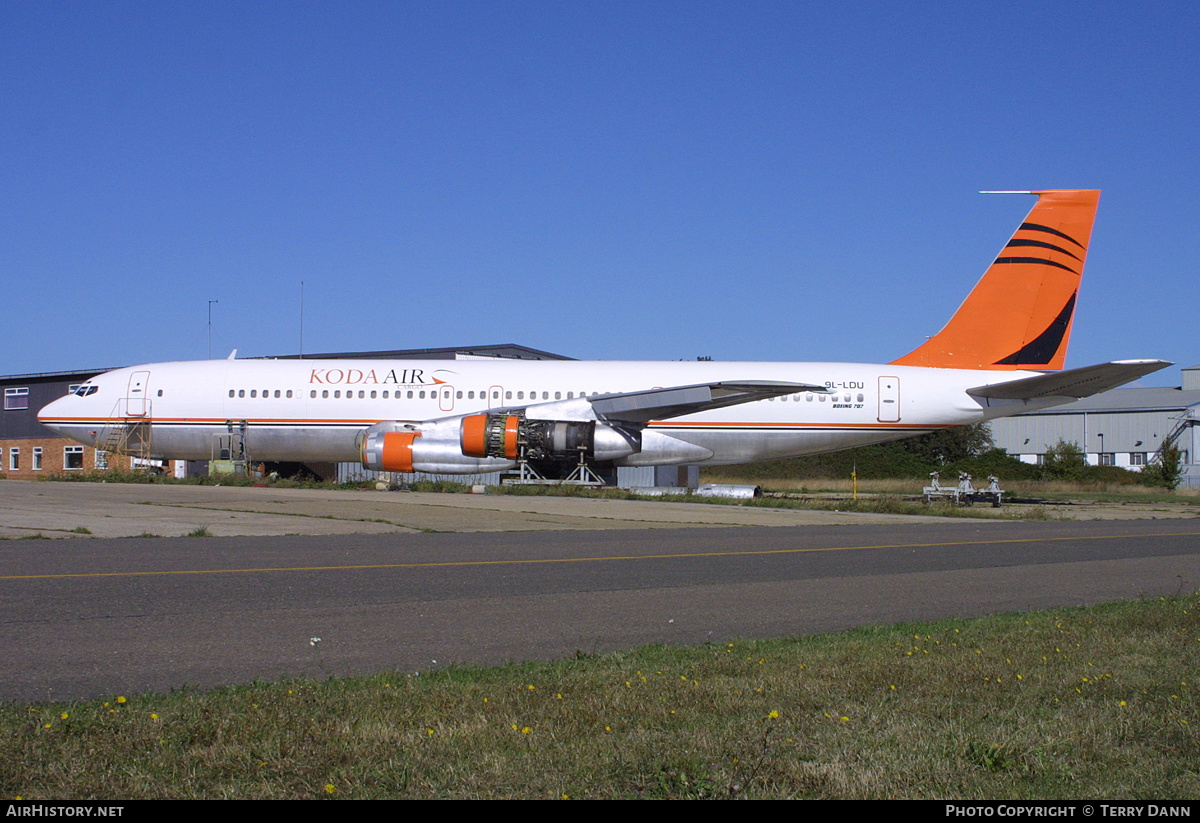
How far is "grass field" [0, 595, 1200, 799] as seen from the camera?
14.1 feet

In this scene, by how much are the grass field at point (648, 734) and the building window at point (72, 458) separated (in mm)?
48676

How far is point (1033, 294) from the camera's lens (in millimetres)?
28844

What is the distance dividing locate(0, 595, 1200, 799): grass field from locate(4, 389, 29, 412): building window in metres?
52.8

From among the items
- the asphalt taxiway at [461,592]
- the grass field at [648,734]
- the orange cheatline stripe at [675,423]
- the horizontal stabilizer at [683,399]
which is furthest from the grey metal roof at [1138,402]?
the grass field at [648,734]

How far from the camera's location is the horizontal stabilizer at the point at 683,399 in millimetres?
25906

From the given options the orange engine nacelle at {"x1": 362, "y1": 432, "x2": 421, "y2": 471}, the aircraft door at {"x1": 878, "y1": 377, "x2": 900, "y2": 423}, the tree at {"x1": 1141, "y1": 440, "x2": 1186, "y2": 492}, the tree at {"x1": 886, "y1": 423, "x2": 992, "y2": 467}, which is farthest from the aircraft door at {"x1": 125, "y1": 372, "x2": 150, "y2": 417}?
the tree at {"x1": 886, "y1": 423, "x2": 992, "y2": 467}

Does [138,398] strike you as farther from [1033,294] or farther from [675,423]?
[1033,294]

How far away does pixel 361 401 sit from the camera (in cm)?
2859

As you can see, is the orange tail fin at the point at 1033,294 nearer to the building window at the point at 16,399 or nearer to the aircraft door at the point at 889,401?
the aircraft door at the point at 889,401

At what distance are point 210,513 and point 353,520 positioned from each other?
2.56 metres

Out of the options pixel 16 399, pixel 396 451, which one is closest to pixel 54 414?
pixel 396 451
